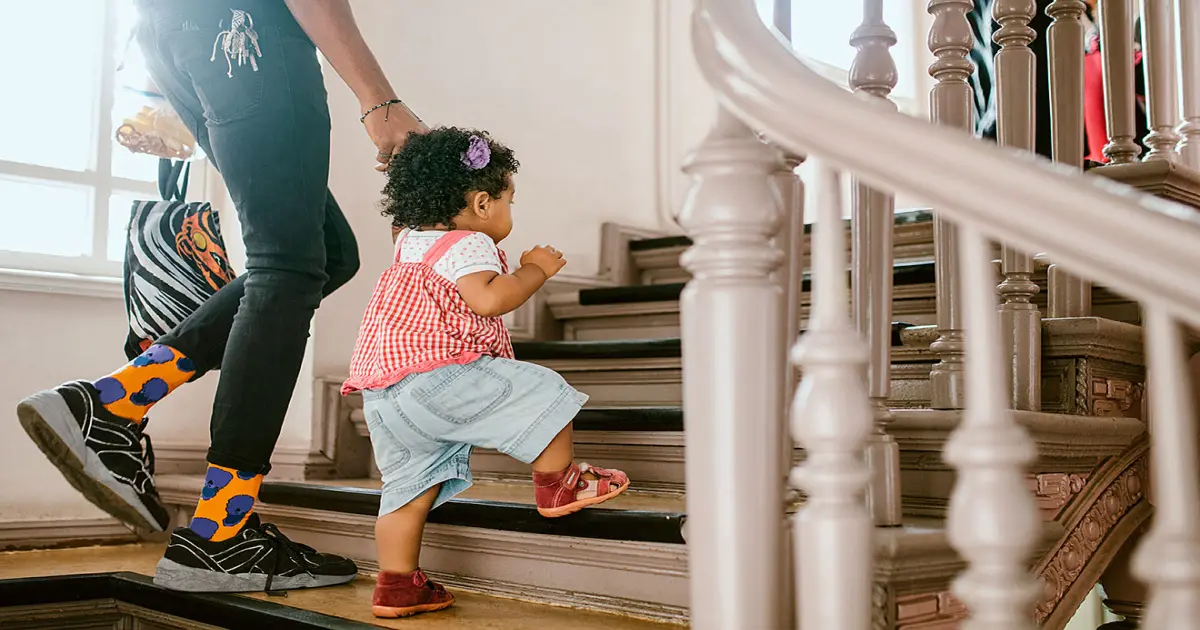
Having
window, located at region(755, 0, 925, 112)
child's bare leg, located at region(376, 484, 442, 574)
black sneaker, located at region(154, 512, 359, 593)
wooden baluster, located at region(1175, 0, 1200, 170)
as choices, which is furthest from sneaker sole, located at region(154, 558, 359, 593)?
window, located at region(755, 0, 925, 112)

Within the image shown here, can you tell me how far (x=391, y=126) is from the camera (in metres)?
1.78

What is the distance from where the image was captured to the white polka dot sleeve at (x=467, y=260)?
171 cm

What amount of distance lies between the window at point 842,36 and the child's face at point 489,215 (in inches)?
130

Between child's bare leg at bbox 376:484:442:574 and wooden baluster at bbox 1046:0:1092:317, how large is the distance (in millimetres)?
1109

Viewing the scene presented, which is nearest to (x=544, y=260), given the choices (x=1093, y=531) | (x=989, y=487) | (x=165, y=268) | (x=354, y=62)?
(x=354, y=62)

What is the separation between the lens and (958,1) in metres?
1.54

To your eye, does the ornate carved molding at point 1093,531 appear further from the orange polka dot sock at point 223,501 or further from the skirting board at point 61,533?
the skirting board at point 61,533

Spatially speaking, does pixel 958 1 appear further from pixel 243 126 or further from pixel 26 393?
pixel 26 393

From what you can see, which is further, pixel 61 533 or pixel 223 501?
pixel 61 533

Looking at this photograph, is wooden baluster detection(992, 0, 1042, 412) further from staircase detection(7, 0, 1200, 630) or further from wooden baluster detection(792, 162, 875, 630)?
wooden baluster detection(792, 162, 875, 630)

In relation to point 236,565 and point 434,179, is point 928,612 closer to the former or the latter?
point 434,179

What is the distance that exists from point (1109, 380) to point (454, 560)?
1125mm

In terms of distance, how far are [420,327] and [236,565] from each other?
515 mm

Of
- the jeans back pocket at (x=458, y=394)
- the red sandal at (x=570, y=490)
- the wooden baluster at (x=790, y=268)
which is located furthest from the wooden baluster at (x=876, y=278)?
the jeans back pocket at (x=458, y=394)
